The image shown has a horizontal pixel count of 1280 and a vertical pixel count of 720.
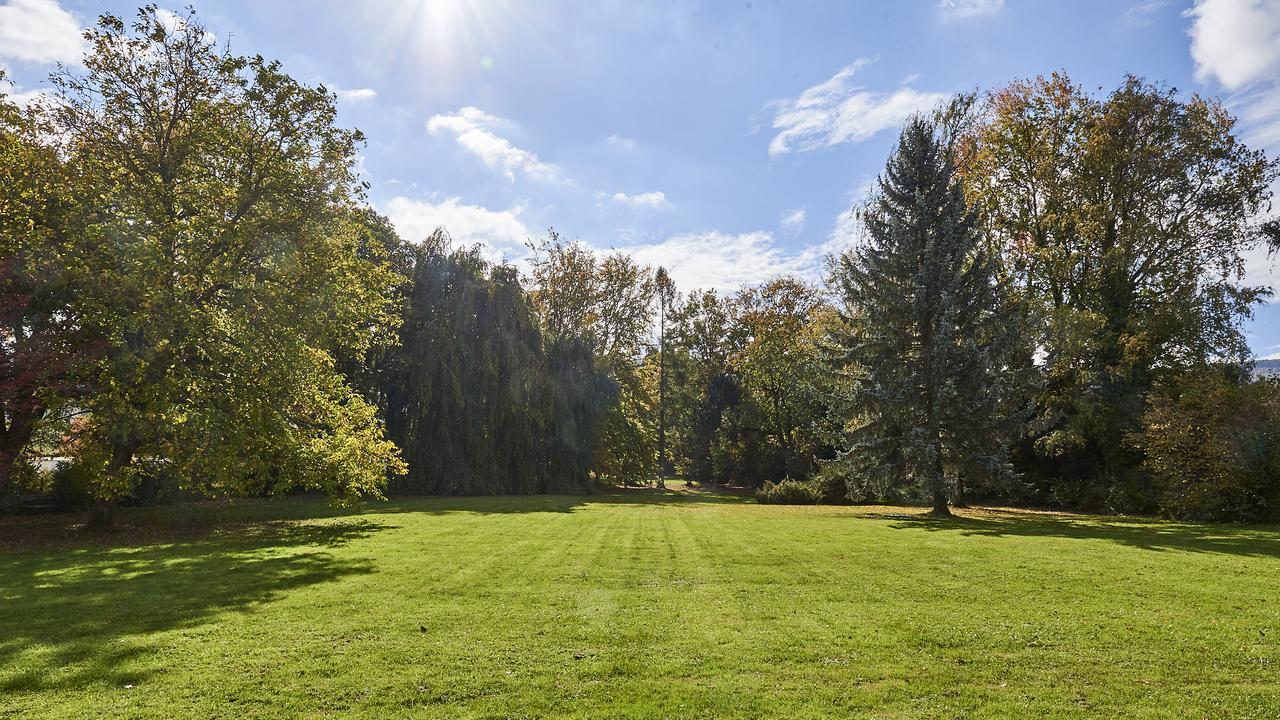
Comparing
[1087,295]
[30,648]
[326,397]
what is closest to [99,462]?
[326,397]

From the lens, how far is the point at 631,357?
4806cm

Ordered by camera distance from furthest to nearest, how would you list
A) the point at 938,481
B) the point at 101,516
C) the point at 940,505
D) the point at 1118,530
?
the point at 940,505, the point at 938,481, the point at 1118,530, the point at 101,516

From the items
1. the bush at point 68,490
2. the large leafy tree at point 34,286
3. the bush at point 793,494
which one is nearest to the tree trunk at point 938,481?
the bush at point 793,494

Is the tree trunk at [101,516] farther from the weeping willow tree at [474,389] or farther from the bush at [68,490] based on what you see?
the weeping willow tree at [474,389]

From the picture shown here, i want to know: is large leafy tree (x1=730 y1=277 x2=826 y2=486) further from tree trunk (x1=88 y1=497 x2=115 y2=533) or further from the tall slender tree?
tree trunk (x1=88 y1=497 x2=115 y2=533)

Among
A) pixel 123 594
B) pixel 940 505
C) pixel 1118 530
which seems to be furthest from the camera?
pixel 940 505

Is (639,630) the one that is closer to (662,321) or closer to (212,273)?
(212,273)

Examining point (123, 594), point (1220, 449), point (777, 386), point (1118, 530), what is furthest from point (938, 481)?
point (777, 386)

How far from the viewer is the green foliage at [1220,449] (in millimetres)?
17328

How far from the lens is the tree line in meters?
14.4

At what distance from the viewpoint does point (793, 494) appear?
1168 inches

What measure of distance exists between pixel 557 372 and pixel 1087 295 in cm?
2296

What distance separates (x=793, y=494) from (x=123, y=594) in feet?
84.3

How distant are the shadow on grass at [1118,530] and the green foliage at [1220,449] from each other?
45.2 inches
